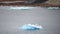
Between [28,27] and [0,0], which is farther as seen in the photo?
[0,0]

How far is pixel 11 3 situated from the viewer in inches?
41.2

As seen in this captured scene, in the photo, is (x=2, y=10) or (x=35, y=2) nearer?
(x=2, y=10)

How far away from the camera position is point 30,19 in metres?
0.99

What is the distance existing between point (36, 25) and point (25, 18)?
0.14m

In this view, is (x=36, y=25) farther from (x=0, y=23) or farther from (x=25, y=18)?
(x=0, y=23)

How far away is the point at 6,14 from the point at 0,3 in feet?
0.53

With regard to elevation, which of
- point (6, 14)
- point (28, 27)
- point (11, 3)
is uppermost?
point (11, 3)

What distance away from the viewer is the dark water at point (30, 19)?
971 mm

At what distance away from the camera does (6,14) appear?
0.98 m

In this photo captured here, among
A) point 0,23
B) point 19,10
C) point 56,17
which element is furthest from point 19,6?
point 56,17

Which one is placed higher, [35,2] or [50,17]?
[35,2]

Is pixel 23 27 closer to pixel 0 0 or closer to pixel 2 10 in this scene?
pixel 2 10

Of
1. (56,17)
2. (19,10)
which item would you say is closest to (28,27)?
(19,10)

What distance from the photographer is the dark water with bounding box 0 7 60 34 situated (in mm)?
971
